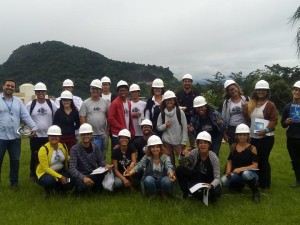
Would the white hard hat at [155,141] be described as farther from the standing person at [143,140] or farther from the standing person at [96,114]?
the standing person at [96,114]

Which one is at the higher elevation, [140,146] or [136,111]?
[136,111]

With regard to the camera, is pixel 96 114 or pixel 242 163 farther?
pixel 96 114

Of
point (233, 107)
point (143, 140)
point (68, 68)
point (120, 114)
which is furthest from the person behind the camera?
point (68, 68)

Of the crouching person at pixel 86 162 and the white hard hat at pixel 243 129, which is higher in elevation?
the white hard hat at pixel 243 129

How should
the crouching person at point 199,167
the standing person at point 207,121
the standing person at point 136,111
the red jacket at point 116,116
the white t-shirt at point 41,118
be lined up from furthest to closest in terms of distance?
the standing person at point 136,111, the white t-shirt at point 41,118, the red jacket at point 116,116, the standing person at point 207,121, the crouching person at point 199,167

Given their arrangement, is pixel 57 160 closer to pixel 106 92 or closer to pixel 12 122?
pixel 12 122

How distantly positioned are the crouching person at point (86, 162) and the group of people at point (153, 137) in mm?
20

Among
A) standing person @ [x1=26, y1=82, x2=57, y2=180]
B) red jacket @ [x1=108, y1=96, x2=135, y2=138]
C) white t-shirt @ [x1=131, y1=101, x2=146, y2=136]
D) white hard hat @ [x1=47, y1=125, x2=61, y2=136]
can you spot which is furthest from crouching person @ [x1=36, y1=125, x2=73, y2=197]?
white t-shirt @ [x1=131, y1=101, x2=146, y2=136]

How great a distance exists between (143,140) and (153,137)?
0.92 m

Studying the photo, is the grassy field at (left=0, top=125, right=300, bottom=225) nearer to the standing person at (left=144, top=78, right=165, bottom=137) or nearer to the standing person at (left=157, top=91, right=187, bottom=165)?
the standing person at (left=157, top=91, right=187, bottom=165)

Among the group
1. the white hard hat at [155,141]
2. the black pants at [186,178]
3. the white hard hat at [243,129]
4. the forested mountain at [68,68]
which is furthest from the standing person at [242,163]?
the forested mountain at [68,68]

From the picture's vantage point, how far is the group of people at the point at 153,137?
7070 mm

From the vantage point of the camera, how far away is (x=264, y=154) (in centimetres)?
773

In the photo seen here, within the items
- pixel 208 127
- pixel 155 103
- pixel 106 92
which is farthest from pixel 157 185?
pixel 106 92
